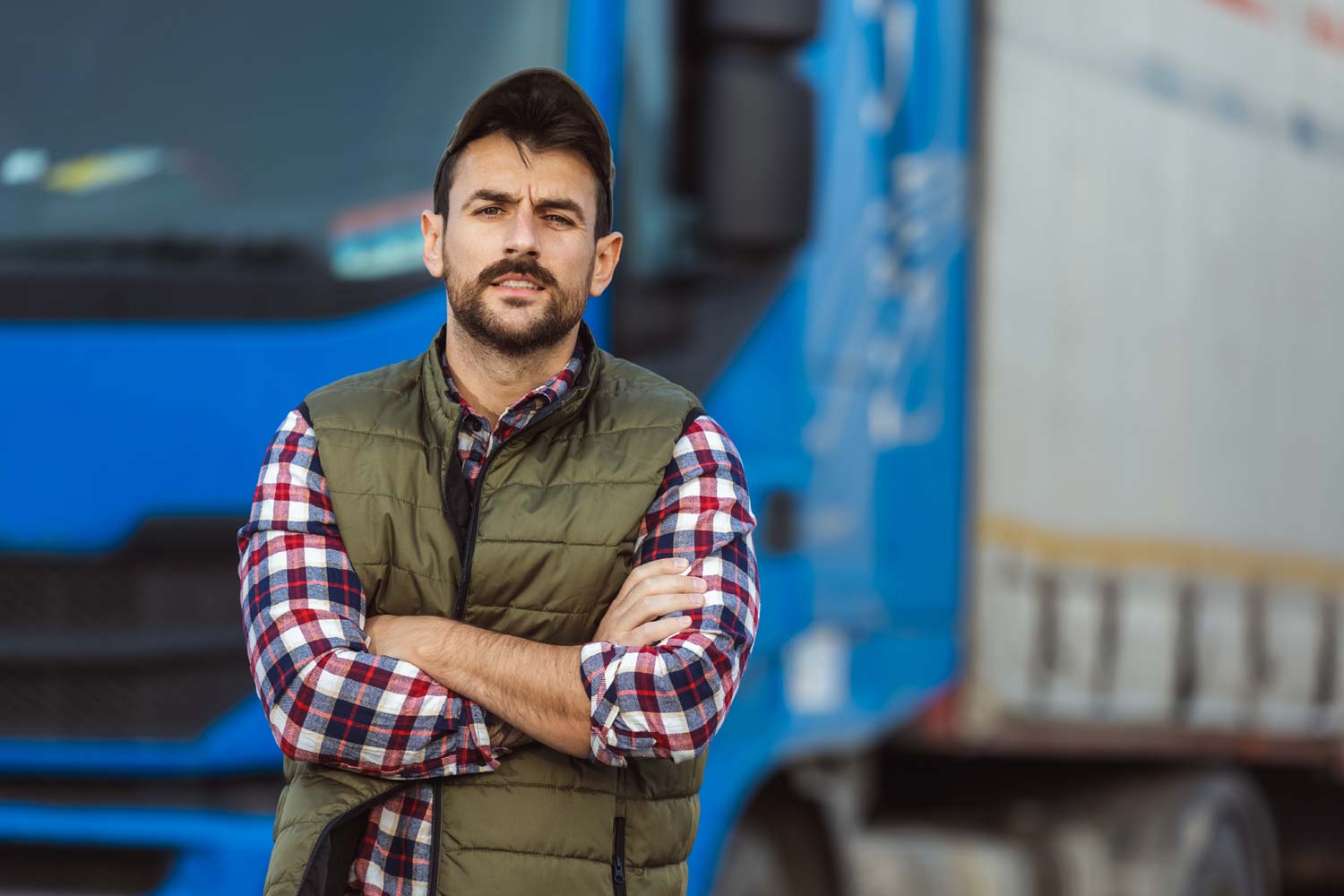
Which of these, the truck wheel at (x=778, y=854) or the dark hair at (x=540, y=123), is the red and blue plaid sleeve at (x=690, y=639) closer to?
the dark hair at (x=540, y=123)

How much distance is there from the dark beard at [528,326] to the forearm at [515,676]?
33cm

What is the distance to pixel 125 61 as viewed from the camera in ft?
13.1

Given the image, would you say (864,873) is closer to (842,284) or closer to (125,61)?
(842,284)

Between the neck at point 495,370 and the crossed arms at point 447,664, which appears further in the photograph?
the neck at point 495,370

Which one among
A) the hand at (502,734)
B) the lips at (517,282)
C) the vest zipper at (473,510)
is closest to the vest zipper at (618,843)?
the hand at (502,734)

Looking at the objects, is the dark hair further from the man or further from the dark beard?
the dark beard

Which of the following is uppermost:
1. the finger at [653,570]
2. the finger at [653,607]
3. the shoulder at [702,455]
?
the shoulder at [702,455]

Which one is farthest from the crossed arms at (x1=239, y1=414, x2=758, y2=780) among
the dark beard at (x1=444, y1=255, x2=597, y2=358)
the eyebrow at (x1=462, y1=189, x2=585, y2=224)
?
the eyebrow at (x1=462, y1=189, x2=585, y2=224)

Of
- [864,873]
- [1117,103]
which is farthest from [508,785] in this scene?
[1117,103]

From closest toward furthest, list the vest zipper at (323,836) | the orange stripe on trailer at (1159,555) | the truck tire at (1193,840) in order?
1. the vest zipper at (323,836)
2. the orange stripe on trailer at (1159,555)
3. the truck tire at (1193,840)

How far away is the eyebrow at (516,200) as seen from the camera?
2383 mm

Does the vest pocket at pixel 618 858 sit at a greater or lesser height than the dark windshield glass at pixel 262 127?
lesser

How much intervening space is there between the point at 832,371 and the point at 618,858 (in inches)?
101

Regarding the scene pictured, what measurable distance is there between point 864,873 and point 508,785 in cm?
338
